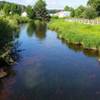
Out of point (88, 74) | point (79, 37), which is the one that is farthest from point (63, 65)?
point (79, 37)

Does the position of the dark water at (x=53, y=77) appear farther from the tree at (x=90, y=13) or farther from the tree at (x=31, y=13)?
the tree at (x=31, y=13)

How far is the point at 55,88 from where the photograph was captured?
23.8 m

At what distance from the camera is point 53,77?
2691cm

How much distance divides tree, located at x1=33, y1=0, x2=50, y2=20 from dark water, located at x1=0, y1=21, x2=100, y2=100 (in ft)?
298

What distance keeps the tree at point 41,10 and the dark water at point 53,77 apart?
9095 cm

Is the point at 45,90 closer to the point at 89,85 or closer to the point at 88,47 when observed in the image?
the point at 89,85

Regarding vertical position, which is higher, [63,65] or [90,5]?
[90,5]

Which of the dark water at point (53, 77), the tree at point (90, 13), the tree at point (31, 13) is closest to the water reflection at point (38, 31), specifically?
the tree at point (90, 13)

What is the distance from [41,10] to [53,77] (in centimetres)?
10588

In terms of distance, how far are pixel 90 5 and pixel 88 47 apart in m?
64.8

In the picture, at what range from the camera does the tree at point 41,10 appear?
423 ft

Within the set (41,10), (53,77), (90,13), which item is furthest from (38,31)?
(41,10)

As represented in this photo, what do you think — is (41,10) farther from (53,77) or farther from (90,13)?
(53,77)

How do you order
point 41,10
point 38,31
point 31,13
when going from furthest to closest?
point 41,10 < point 31,13 < point 38,31
